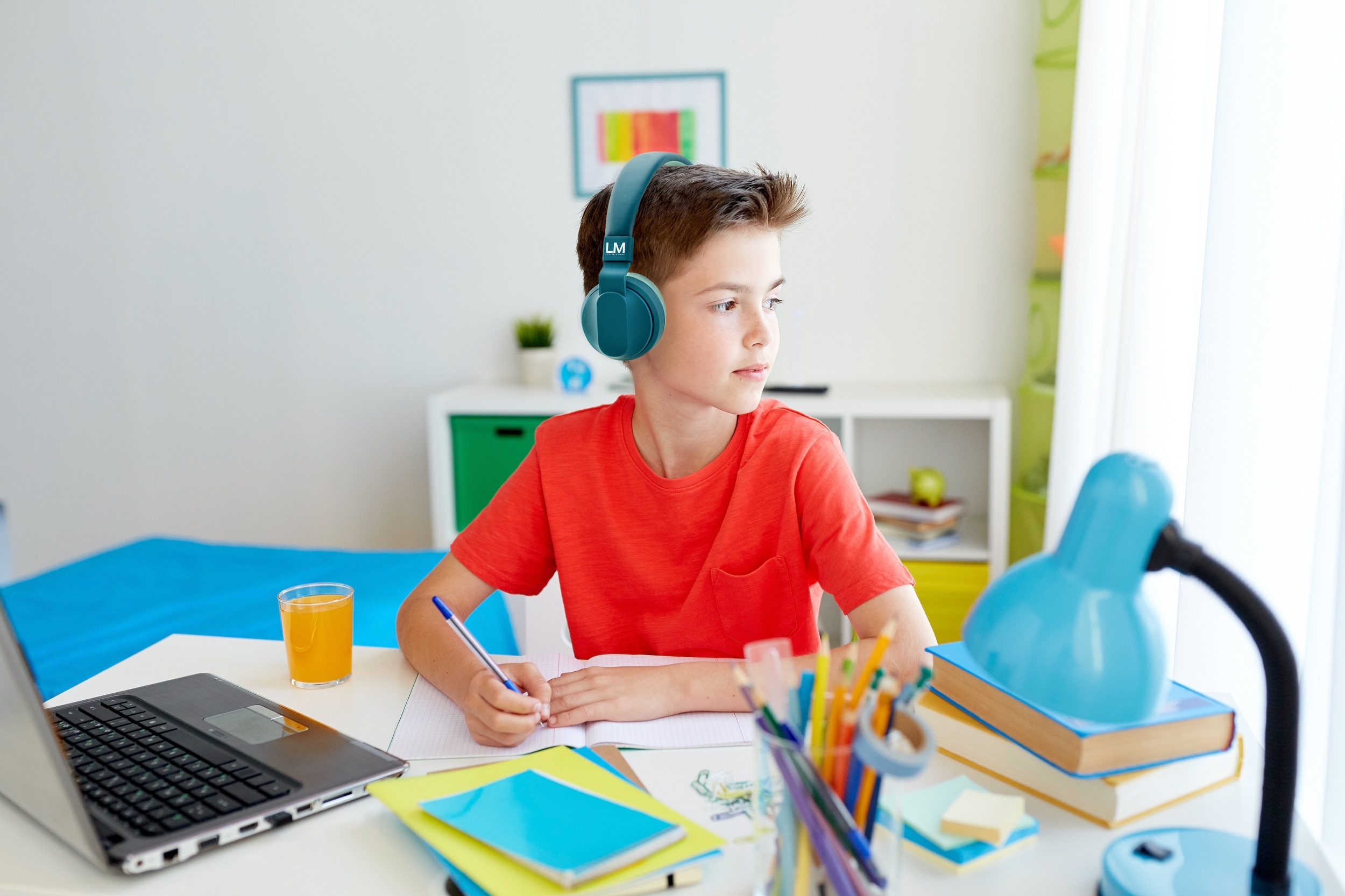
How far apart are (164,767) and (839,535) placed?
68 centimetres

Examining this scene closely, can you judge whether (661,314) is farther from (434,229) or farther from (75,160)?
(75,160)

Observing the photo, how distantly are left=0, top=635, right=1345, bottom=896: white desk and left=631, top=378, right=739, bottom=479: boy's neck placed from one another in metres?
0.45

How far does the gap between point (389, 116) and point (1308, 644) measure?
2.72 meters

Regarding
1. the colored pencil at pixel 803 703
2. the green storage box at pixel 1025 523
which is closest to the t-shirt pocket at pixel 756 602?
the colored pencil at pixel 803 703

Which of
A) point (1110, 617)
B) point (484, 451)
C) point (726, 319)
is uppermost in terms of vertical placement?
point (726, 319)

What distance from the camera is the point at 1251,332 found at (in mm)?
1188

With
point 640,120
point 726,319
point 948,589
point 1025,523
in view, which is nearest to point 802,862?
point 726,319

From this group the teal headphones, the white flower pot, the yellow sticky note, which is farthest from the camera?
the white flower pot

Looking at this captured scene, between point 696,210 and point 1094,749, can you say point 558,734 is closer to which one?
point 1094,749

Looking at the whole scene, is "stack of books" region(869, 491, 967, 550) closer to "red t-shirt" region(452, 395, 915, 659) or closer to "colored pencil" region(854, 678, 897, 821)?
"red t-shirt" region(452, 395, 915, 659)

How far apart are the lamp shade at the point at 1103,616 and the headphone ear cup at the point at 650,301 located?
64 cm

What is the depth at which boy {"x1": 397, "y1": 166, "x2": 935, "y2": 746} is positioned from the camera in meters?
1.14

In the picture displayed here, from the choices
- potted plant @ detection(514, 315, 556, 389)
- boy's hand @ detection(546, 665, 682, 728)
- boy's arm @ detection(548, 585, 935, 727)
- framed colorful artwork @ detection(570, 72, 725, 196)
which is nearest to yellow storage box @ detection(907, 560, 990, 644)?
potted plant @ detection(514, 315, 556, 389)

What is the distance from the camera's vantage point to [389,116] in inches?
118
